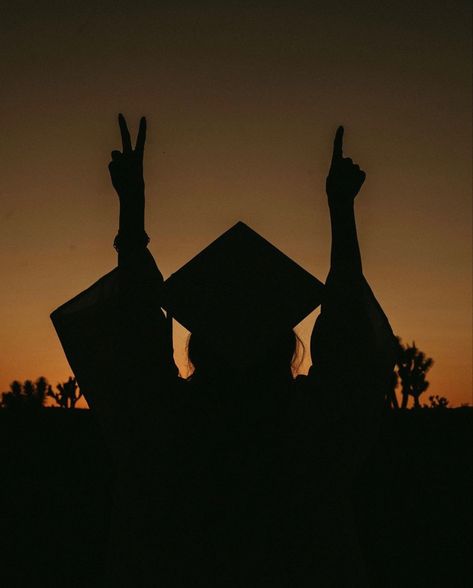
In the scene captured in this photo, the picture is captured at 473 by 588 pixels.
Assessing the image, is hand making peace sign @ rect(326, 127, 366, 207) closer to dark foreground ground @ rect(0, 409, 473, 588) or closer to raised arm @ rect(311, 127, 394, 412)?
raised arm @ rect(311, 127, 394, 412)

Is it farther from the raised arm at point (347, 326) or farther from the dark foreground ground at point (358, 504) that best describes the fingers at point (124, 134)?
the dark foreground ground at point (358, 504)

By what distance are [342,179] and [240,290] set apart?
0.59 meters

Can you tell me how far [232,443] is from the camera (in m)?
2.07

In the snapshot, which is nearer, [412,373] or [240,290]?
[240,290]

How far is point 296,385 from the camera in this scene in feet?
6.97

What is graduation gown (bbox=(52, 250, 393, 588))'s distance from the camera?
2014 millimetres

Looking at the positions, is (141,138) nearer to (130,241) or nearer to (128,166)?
(128,166)

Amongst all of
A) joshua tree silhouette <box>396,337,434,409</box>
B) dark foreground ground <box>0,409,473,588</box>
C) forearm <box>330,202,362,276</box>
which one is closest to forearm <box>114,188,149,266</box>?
forearm <box>330,202,362,276</box>

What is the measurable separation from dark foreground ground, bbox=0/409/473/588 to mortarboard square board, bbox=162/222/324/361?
15.3m

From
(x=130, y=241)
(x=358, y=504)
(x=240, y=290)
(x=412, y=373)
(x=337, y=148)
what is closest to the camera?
(x=130, y=241)

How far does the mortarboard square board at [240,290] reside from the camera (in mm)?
2314

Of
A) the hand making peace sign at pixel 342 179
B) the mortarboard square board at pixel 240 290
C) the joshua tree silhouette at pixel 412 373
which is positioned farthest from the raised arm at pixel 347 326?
the joshua tree silhouette at pixel 412 373

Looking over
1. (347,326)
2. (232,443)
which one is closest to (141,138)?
(347,326)

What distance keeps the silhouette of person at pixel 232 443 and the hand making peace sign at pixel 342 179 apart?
4.5 inches
